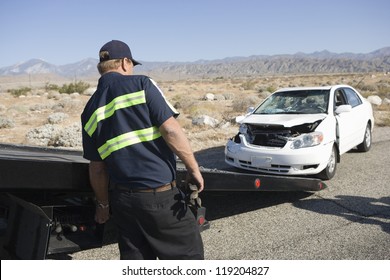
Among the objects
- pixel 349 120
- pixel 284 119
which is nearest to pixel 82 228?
pixel 284 119

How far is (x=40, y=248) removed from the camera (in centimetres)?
291

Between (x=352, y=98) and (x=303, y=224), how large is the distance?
4457 mm

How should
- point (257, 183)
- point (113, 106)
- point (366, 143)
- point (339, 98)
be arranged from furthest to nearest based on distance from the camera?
point (366, 143) < point (339, 98) < point (257, 183) < point (113, 106)

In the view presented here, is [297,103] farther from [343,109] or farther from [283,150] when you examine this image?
[283,150]

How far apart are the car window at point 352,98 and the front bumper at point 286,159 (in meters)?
2.10

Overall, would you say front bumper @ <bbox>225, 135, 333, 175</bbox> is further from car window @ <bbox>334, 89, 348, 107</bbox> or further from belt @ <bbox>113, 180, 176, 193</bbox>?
belt @ <bbox>113, 180, 176, 193</bbox>

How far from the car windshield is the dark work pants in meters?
4.81

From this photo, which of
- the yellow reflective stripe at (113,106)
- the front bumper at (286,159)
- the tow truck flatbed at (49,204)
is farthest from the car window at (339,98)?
the yellow reflective stripe at (113,106)

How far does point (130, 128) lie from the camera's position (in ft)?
8.07

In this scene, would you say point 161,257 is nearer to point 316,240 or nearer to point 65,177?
point 65,177

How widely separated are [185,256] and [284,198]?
3.46m

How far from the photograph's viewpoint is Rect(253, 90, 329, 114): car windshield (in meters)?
6.98

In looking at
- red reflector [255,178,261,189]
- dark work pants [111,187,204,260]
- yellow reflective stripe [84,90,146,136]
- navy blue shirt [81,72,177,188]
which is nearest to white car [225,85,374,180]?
red reflector [255,178,261,189]

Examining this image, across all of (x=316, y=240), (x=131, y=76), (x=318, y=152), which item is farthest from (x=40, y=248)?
(x=318, y=152)
